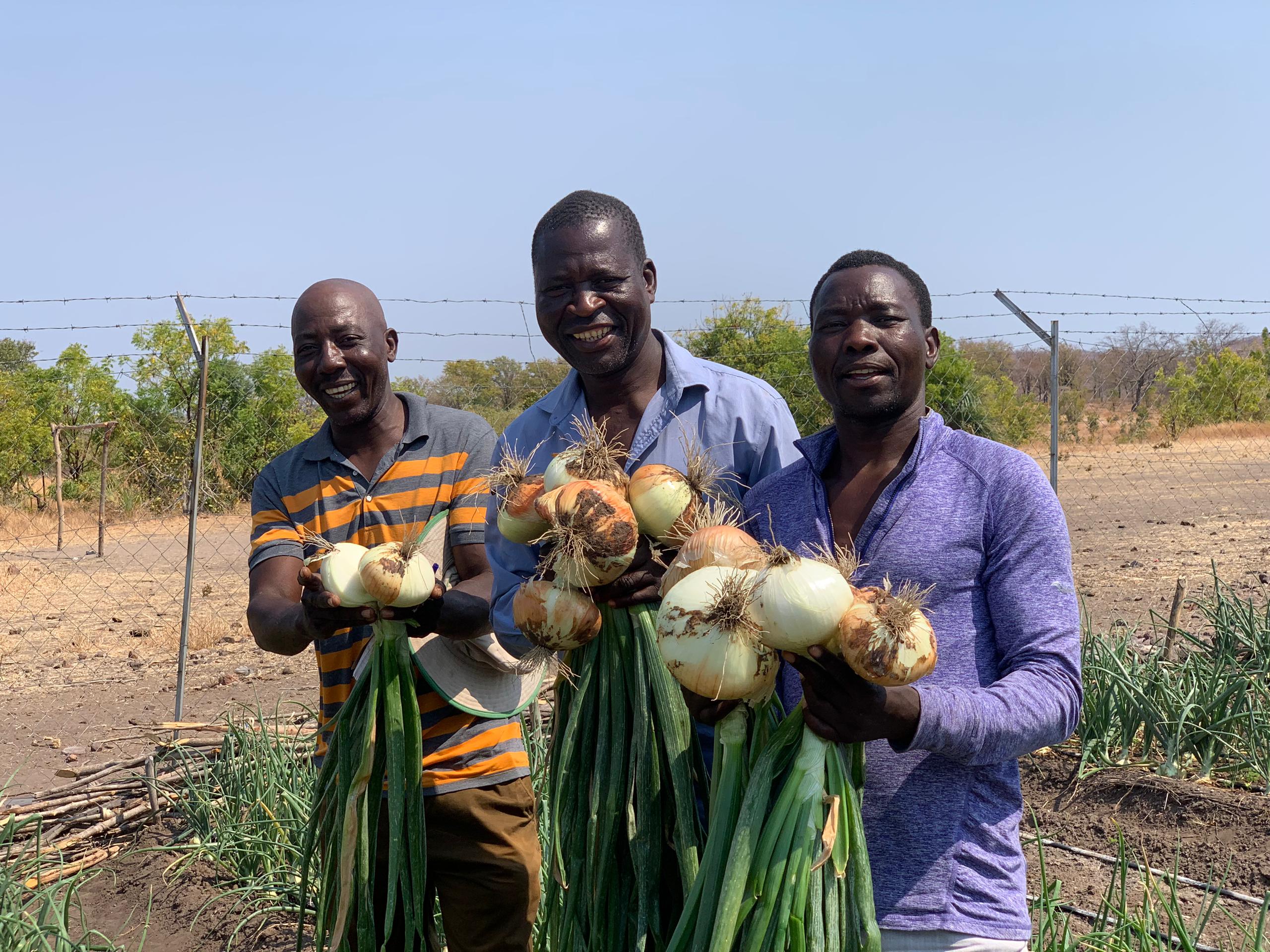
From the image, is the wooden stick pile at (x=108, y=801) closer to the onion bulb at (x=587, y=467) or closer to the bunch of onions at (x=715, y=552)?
the onion bulb at (x=587, y=467)

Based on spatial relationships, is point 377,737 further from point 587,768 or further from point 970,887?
point 970,887

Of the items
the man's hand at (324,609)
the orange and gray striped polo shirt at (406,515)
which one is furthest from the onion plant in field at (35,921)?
the man's hand at (324,609)

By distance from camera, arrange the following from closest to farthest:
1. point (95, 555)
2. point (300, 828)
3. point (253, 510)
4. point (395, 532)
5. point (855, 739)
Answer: point (855, 739), point (395, 532), point (253, 510), point (300, 828), point (95, 555)

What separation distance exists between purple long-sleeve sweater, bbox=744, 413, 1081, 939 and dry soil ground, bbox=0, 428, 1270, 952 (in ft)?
6.64

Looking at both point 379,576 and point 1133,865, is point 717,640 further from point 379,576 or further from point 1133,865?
point 1133,865

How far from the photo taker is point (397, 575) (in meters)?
1.78

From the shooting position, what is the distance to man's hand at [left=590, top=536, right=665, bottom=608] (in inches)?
62.1

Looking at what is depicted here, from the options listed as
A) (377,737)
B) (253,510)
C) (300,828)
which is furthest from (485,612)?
(300,828)

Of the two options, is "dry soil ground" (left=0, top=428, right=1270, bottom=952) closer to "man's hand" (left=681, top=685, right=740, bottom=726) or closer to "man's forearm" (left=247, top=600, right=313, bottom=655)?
"man's forearm" (left=247, top=600, right=313, bottom=655)

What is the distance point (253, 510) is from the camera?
93.0 inches

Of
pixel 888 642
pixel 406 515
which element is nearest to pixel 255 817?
pixel 406 515

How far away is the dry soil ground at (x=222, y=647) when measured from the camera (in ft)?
10.8

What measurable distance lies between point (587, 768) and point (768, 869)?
494mm

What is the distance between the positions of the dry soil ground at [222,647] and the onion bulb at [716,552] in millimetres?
2265
